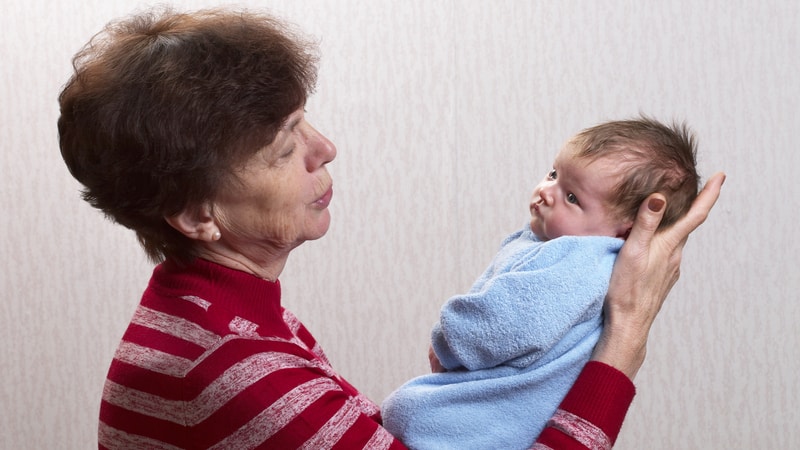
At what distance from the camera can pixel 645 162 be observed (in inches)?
55.5

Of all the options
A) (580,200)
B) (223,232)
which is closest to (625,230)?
(580,200)

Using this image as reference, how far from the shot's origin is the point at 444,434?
135 cm

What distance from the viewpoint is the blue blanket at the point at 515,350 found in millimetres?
1312

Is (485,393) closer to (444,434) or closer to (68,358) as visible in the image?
(444,434)

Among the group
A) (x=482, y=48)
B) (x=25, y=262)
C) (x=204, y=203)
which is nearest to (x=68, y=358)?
(x=25, y=262)

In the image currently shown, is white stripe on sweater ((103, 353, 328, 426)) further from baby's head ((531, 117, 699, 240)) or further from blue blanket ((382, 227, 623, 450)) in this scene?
baby's head ((531, 117, 699, 240))

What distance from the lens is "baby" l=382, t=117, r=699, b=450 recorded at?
51.9 inches

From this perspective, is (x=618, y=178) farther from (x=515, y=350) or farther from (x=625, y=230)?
(x=515, y=350)

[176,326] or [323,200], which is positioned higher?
[323,200]

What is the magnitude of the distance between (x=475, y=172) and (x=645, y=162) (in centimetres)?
168

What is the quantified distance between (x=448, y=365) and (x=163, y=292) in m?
0.42

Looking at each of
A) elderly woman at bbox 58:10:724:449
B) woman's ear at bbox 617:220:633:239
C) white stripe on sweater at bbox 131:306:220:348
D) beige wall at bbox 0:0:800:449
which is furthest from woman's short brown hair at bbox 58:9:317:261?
beige wall at bbox 0:0:800:449

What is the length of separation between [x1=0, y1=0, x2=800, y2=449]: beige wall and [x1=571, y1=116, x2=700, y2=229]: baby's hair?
1.57 metres

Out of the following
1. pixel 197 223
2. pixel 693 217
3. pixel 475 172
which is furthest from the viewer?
pixel 475 172
